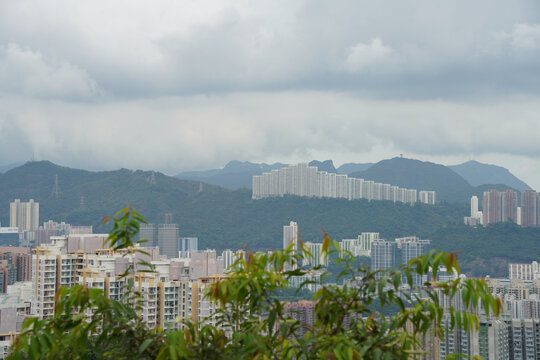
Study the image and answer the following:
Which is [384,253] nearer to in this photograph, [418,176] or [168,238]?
[168,238]

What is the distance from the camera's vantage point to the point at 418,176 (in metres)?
53.0

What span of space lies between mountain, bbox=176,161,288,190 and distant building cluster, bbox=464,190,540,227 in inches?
845

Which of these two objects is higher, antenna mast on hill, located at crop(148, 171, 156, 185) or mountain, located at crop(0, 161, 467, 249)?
antenna mast on hill, located at crop(148, 171, 156, 185)

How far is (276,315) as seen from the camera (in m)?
1.04

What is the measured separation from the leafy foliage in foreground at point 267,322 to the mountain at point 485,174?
6317 centimetres

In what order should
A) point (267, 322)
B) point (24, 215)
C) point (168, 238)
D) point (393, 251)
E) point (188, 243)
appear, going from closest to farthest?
point (267, 322) → point (393, 251) → point (168, 238) → point (188, 243) → point (24, 215)

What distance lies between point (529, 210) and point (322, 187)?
453 inches

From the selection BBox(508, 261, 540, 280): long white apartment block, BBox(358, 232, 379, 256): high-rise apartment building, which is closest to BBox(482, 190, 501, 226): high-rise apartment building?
BBox(358, 232, 379, 256): high-rise apartment building

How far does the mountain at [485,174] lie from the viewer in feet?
206

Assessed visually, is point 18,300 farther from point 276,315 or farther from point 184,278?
point 276,315

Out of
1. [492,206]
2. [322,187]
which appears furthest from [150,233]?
[492,206]

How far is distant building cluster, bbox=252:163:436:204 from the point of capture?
40844mm

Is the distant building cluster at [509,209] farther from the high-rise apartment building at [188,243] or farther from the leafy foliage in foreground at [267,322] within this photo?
the leafy foliage in foreground at [267,322]

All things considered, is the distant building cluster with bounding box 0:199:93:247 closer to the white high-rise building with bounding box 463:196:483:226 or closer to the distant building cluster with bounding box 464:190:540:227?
the white high-rise building with bounding box 463:196:483:226
